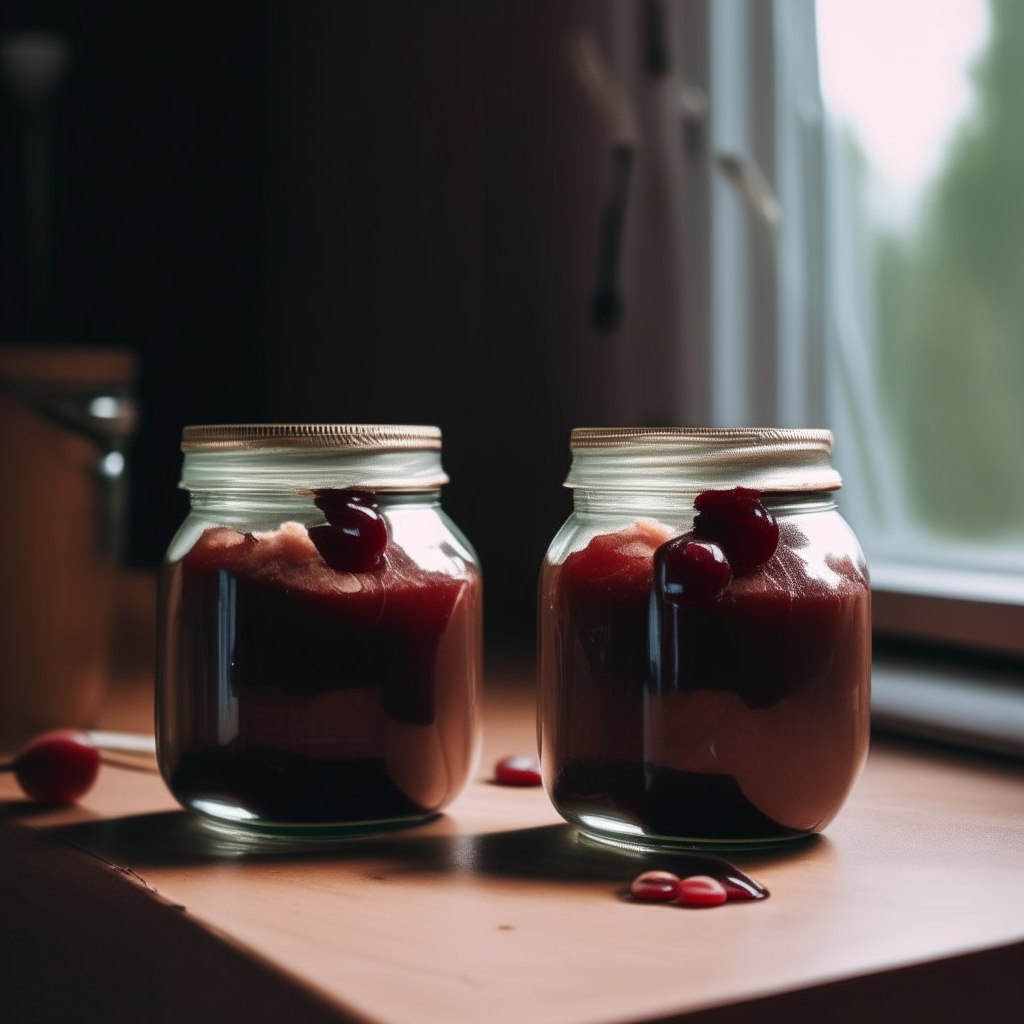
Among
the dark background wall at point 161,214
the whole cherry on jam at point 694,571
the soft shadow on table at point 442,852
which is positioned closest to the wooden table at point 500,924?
the soft shadow on table at point 442,852

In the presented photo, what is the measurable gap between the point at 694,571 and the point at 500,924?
19cm

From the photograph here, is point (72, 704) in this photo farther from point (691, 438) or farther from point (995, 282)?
point (995, 282)

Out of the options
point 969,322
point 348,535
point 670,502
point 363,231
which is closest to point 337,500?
point 348,535

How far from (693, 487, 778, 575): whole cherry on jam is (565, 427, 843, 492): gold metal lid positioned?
0.02 metres

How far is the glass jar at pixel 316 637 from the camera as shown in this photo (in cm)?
74

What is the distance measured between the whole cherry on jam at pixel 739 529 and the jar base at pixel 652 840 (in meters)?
0.14

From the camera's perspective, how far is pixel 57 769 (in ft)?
2.90

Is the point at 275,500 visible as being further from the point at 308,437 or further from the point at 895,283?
the point at 895,283

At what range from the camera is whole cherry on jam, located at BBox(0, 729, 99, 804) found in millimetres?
882

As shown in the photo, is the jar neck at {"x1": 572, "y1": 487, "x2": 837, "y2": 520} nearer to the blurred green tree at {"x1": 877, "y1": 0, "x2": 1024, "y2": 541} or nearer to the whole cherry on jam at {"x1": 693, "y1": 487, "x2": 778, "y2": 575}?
the whole cherry on jam at {"x1": 693, "y1": 487, "x2": 778, "y2": 575}

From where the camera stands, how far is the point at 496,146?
1778 millimetres

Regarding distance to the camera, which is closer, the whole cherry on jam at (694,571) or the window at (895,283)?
the whole cherry on jam at (694,571)

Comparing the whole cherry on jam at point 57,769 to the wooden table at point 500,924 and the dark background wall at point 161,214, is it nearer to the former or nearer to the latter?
the wooden table at point 500,924

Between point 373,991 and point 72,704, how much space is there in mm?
659
